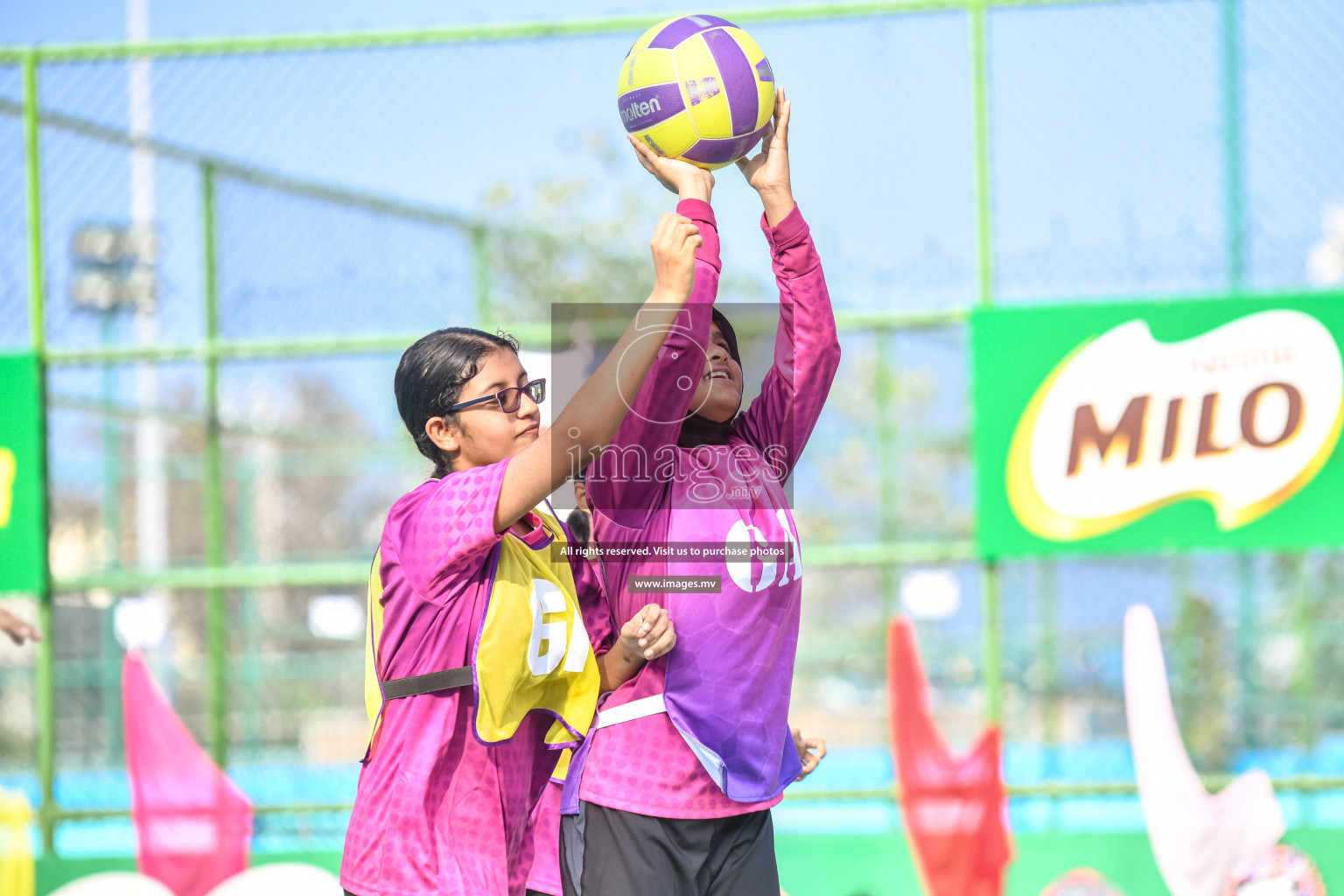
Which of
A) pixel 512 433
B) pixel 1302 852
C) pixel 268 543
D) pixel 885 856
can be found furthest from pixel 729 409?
pixel 268 543

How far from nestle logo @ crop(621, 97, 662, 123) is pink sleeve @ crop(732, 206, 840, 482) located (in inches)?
13.1

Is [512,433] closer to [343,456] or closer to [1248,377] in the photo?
[1248,377]

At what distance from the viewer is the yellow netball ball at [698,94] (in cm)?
259

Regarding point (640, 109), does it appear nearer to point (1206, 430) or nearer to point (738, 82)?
point (738, 82)

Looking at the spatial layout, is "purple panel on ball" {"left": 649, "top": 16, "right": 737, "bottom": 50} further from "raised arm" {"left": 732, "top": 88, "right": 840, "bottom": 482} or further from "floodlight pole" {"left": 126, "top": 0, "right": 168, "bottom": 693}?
"floodlight pole" {"left": 126, "top": 0, "right": 168, "bottom": 693}

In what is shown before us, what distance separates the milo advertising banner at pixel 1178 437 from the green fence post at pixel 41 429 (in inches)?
136

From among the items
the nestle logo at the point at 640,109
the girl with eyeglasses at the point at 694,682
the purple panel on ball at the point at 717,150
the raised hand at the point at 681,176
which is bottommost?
the girl with eyeglasses at the point at 694,682

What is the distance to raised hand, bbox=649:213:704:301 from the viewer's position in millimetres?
2148

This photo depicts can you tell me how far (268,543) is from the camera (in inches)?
435

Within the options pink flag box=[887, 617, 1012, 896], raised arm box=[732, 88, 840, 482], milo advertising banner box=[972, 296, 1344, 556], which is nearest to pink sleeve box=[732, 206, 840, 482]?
raised arm box=[732, 88, 840, 482]

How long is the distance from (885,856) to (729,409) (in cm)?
251

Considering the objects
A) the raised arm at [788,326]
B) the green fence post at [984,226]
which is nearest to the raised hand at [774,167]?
the raised arm at [788,326]

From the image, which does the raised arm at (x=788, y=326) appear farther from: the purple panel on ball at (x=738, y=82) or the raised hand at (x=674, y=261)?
the raised hand at (x=674, y=261)

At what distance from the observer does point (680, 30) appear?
9.09 ft
